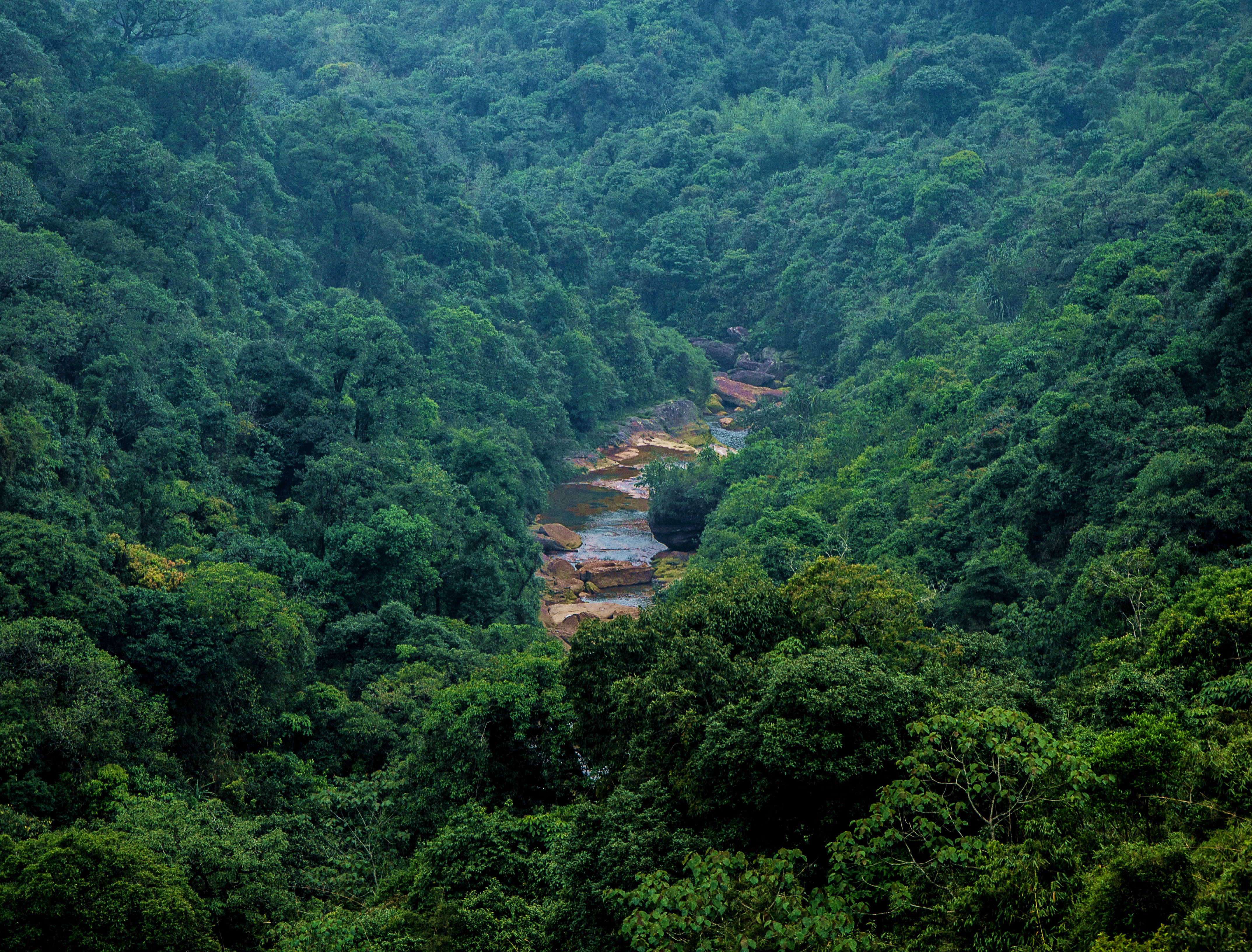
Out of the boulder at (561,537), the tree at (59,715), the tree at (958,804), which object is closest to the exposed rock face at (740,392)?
A: the boulder at (561,537)

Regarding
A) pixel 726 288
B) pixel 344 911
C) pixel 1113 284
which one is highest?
pixel 1113 284

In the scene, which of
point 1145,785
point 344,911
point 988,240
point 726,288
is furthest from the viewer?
point 726,288

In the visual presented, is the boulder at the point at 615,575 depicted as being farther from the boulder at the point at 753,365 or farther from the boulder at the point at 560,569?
the boulder at the point at 753,365

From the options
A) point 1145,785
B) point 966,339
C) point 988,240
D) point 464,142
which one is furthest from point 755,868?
point 464,142

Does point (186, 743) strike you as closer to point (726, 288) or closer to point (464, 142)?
point (726, 288)

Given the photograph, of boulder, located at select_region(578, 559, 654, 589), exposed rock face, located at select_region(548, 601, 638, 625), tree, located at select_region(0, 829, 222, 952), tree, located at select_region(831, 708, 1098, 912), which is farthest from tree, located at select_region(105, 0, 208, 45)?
tree, located at select_region(831, 708, 1098, 912)

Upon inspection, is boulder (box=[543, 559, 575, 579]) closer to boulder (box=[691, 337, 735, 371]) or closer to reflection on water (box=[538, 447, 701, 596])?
reflection on water (box=[538, 447, 701, 596])

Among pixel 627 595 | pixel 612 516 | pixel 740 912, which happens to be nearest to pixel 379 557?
pixel 627 595
